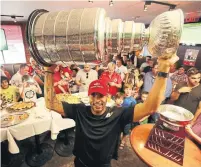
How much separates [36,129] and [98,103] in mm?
1391

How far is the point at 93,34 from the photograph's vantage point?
572 mm

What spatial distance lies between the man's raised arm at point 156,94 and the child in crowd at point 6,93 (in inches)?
94.8

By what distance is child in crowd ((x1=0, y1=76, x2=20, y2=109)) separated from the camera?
8.57ft

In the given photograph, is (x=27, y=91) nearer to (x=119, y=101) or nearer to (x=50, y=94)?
(x=119, y=101)

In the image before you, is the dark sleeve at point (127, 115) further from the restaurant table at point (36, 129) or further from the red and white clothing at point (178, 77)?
the red and white clothing at point (178, 77)

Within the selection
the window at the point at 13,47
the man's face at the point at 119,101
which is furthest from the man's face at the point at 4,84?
the window at the point at 13,47

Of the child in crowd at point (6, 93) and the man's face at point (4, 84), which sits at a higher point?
the man's face at point (4, 84)

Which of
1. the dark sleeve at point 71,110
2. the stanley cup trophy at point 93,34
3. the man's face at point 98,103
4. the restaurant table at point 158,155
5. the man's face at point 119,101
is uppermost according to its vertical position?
the stanley cup trophy at point 93,34

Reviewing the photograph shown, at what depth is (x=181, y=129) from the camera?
1.12 m

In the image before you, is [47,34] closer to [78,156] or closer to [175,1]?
[78,156]

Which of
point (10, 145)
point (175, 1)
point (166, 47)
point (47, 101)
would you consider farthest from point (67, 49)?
point (175, 1)

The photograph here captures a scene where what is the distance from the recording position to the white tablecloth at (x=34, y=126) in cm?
201

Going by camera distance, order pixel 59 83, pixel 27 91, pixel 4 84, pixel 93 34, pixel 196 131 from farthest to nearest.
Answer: pixel 59 83
pixel 27 91
pixel 4 84
pixel 196 131
pixel 93 34

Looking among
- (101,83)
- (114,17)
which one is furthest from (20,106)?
(114,17)
